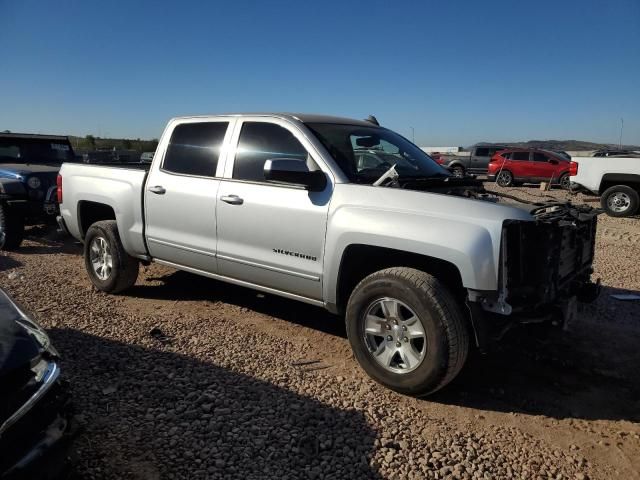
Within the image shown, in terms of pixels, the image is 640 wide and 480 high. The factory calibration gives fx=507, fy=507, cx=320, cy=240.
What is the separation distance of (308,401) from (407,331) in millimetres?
811

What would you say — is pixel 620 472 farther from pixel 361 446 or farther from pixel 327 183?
pixel 327 183

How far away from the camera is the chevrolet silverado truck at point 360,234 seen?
10.6 ft

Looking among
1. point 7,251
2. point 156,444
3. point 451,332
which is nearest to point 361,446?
point 451,332

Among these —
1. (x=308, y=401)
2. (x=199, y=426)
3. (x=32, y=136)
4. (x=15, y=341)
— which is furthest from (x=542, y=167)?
(x=15, y=341)

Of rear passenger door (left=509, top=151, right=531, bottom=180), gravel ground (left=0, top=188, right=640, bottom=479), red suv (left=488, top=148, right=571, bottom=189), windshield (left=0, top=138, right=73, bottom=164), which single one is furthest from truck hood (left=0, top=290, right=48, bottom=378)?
rear passenger door (left=509, top=151, right=531, bottom=180)

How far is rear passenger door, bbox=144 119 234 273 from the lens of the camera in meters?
4.57

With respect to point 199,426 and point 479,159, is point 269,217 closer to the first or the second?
point 199,426

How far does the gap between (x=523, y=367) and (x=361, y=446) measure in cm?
180

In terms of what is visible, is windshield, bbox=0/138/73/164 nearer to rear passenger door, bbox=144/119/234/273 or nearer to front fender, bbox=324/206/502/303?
rear passenger door, bbox=144/119/234/273

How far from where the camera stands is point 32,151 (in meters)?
9.41

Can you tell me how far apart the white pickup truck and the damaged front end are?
9.80 m

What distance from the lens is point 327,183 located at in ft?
12.6

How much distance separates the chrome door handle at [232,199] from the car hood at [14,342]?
6.88ft

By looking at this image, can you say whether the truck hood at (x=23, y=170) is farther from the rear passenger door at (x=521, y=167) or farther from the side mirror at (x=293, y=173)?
the rear passenger door at (x=521, y=167)
